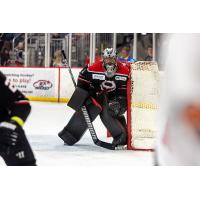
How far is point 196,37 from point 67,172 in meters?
1.06

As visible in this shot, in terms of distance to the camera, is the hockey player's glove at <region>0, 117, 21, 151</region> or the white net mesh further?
the white net mesh

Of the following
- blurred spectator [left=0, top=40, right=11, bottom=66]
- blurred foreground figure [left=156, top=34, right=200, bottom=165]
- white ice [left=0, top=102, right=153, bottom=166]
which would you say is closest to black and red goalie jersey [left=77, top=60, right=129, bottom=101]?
white ice [left=0, top=102, right=153, bottom=166]

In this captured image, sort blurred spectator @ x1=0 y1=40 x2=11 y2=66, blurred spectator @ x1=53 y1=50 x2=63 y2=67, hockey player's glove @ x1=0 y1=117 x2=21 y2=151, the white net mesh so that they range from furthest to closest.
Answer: blurred spectator @ x1=53 y1=50 x2=63 y2=67
the white net mesh
blurred spectator @ x1=0 y1=40 x2=11 y2=66
hockey player's glove @ x1=0 y1=117 x2=21 y2=151

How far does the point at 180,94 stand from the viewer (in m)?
1.23

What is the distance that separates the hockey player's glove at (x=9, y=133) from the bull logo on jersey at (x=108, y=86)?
57.3 inches

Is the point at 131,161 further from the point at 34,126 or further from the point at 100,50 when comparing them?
the point at 100,50

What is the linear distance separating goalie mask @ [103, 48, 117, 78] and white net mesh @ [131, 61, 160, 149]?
0.43 feet

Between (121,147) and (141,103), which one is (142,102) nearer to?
(141,103)

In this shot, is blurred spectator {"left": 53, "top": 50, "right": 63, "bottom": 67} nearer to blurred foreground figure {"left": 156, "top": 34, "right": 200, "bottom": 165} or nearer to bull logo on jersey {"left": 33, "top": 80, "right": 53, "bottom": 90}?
bull logo on jersey {"left": 33, "top": 80, "right": 53, "bottom": 90}

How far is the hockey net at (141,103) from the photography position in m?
3.06

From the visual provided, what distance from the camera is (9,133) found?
181 centimetres

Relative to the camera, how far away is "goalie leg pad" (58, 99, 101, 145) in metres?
3.32

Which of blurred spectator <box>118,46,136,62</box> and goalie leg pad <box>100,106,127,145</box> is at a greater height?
blurred spectator <box>118,46,136,62</box>
